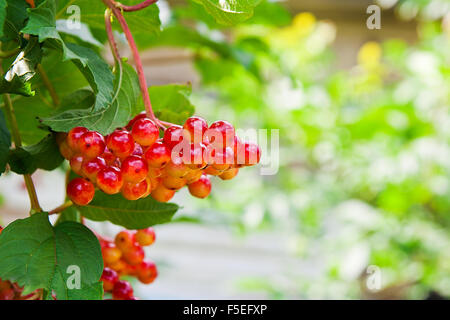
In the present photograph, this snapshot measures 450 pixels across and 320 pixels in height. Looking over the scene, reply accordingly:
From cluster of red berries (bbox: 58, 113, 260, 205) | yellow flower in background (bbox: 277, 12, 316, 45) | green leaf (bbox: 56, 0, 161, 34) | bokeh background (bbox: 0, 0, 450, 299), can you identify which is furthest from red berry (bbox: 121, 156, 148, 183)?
yellow flower in background (bbox: 277, 12, 316, 45)

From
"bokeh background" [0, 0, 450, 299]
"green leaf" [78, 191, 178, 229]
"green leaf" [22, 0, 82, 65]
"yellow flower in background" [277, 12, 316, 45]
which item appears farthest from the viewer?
"yellow flower in background" [277, 12, 316, 45]

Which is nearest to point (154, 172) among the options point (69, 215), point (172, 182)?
point (172, 182)

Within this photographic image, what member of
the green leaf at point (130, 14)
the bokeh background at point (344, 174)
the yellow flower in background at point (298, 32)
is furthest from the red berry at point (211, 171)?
the yellow flower in background at point (298, 32)

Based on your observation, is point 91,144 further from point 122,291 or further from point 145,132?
point 122,291

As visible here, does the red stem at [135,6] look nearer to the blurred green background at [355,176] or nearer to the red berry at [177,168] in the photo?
the red berry at [177,168]

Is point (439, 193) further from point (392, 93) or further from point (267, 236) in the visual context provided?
point (267, 236)

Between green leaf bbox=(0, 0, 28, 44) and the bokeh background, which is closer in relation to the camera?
green leaf bbox=(0, 0, 28, 44)

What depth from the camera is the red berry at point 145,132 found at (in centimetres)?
27

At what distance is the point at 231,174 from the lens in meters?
0.29

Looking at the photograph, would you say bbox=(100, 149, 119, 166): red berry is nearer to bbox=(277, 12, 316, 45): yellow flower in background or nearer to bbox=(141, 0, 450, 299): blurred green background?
bbox=(141, 0, 450, 299): blurred green background

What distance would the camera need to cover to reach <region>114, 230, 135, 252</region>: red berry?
1.21ft

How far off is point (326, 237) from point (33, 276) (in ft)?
4.38

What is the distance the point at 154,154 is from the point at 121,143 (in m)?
0.02

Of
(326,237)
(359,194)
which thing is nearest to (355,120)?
(359,194)
